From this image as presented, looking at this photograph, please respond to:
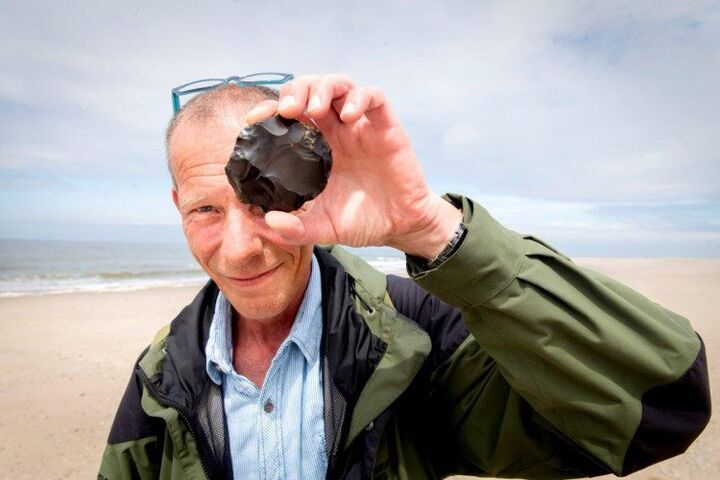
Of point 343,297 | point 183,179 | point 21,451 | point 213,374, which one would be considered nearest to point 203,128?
point 183,179

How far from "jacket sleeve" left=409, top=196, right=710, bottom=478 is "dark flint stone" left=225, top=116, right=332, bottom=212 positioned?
1.66 feet

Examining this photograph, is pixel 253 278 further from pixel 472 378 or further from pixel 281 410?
pixel 472 378

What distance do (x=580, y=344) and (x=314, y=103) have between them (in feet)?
3.95

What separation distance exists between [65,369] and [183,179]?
8224mm

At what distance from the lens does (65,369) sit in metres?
8.33

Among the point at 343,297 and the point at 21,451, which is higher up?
the point at 343,297

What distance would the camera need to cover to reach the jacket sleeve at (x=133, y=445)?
7.12ft

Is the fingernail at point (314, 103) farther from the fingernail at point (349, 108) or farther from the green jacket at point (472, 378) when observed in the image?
the green jacket at point (472, 378)

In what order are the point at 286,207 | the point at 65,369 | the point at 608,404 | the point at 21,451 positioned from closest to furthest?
the point at 608,404, the point at 286,207, the point at 21,451, the point at 65,369

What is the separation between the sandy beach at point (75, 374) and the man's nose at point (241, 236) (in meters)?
4.88

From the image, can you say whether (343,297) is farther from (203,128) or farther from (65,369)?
(65,369)

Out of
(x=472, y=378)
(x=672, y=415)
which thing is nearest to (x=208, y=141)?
(x=472, y=378)

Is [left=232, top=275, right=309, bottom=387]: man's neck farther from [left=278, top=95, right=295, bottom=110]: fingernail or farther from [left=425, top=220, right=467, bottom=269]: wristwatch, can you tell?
[left=278, top=95, right=295, bottom=110]: fingernail

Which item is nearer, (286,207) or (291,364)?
(286,207)
